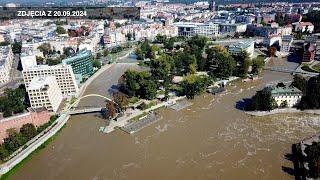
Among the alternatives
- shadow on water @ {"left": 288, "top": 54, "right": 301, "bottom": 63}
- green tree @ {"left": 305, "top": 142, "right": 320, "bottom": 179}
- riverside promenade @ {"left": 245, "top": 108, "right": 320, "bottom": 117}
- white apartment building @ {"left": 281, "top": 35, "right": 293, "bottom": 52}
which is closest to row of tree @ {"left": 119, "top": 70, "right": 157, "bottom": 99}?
riverside promenade @ {"left": 245, "top": 108, "right": 320, "bottom": 117}

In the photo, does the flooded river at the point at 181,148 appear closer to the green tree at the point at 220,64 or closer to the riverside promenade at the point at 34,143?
the riverside promenade at the point at 34,143

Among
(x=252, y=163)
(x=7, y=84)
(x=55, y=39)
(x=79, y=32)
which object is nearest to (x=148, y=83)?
(x=252, y=163)

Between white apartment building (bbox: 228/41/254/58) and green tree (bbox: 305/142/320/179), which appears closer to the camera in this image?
green tree (bbox: 305/142/320/179)

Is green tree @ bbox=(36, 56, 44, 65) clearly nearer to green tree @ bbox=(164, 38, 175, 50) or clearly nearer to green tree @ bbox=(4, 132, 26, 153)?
green tree @ bbox=(164, 38, 175, 50)

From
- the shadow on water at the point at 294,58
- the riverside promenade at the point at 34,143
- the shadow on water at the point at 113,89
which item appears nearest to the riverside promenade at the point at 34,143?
the riverside promenade at the point at 34,143

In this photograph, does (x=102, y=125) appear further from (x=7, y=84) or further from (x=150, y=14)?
(x=150, y=14)

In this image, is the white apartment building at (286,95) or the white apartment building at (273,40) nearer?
the white apartment building at (286,95)
